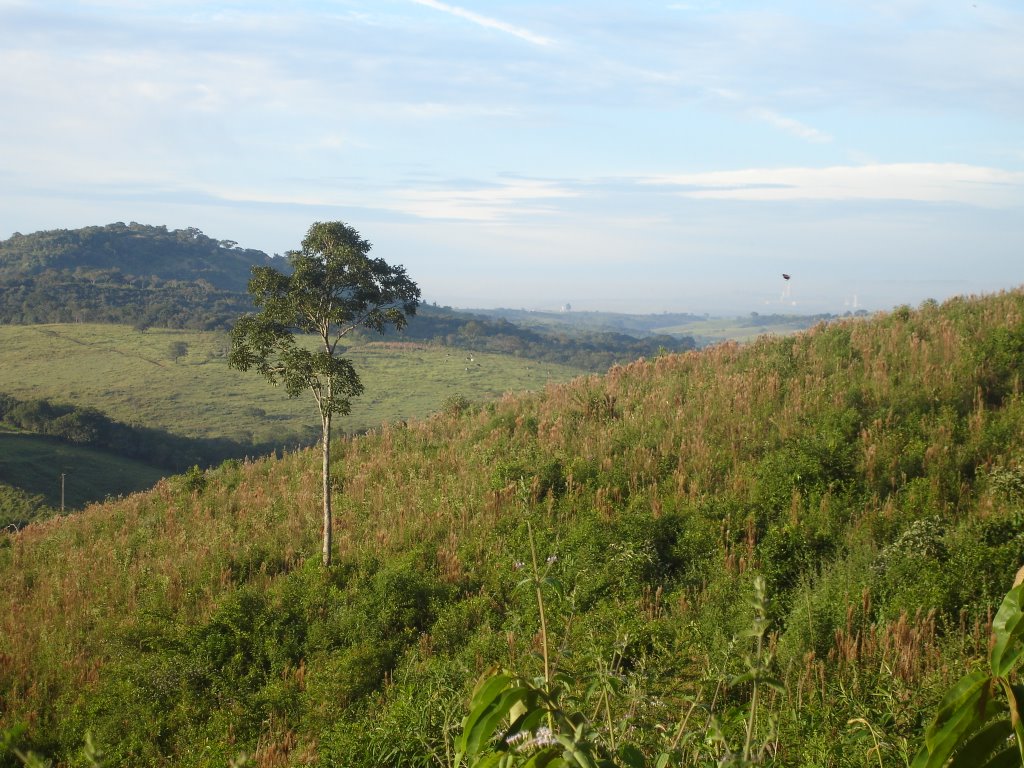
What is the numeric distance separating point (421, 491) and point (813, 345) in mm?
6858

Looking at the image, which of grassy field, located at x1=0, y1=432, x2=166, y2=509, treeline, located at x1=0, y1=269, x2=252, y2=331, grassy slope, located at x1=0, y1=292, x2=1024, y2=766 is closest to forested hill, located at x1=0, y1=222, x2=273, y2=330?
treeline, located at x1=0, y1=269, x2=252, y2=331

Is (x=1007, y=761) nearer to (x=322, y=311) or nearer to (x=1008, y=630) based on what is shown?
(x=1008, y=630)

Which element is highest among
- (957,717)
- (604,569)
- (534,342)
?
(957,717)

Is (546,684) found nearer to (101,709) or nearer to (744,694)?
(744,694)

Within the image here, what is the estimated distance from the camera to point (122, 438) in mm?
44812

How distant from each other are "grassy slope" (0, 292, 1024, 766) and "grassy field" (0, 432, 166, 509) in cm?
2202

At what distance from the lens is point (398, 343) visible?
82688 mm

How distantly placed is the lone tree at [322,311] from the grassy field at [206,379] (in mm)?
33412

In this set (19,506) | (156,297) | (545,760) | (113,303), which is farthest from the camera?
(156,297)

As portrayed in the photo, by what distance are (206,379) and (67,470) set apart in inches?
1192

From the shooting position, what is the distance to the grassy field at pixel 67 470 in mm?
32562

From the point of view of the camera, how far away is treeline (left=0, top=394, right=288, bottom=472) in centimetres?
4366

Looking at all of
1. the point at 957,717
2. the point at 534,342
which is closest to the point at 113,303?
the point at 534,342

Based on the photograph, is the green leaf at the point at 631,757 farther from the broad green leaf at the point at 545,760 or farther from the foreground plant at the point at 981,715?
the foreground plant at the point at 981,715
